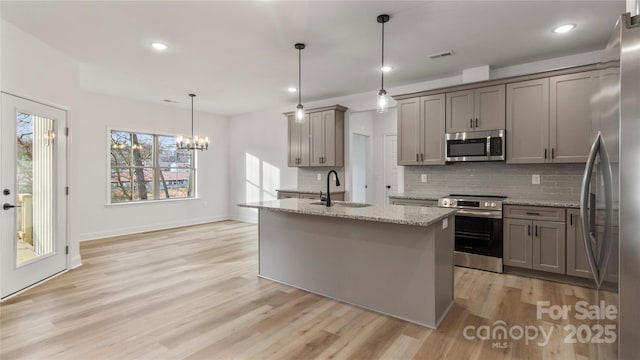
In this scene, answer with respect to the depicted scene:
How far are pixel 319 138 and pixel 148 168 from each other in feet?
12.4

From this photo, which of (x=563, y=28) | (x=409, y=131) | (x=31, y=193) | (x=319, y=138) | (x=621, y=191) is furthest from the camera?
(x=319, y=138)

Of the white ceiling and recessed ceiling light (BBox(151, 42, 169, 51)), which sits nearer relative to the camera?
the white ceiling

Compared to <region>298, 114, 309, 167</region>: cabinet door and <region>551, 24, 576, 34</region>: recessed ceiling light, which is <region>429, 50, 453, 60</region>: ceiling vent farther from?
<region>298, 114, 309, 167</region>: cabinet door

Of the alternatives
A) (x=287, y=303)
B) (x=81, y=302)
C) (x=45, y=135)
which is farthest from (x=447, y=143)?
(x=45, y=135)

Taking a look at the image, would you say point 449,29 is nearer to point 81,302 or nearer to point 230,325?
point 230,325

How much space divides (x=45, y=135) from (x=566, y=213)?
19.7 feet

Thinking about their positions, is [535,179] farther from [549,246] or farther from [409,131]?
[409,131]

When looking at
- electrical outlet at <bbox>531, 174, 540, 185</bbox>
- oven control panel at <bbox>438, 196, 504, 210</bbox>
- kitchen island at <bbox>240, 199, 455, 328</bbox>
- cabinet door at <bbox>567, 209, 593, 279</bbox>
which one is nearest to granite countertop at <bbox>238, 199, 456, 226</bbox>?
kitchen island at <bbox>240, 199, 455, 328</bbox>

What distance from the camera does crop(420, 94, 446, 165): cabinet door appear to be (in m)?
4.55

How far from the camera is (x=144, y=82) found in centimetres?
520

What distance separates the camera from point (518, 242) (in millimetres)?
3816

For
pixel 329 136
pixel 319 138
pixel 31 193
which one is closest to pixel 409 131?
pixel 329 136

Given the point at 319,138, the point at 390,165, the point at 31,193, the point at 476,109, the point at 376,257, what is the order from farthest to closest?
the point at 390,165
the point at 319,138
the point at 476,109
the point at 31,193
the point at 376,257

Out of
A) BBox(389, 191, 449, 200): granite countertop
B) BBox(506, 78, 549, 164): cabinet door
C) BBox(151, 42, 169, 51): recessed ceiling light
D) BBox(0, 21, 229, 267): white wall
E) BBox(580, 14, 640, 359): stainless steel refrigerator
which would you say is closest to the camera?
BBox(580, 14, 640, 359): stainless steel refrigerator
